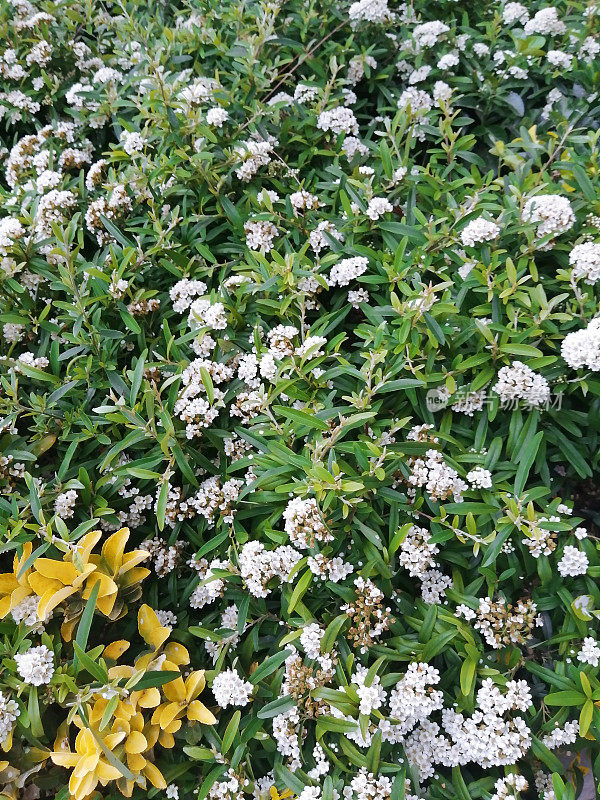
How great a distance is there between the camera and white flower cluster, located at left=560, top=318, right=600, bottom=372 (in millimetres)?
1619

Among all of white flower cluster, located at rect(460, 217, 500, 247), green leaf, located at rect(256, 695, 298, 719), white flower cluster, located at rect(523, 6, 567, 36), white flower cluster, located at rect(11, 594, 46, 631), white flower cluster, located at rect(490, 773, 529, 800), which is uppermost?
white flower cluster, located at rect(523, 6, 567, 36)

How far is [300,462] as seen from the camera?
1626mm

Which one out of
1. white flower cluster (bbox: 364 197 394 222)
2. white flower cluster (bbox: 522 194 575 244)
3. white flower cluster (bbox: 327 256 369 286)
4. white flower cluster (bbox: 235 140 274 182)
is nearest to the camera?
white flower cluster (bbox: 522 194 575 244)

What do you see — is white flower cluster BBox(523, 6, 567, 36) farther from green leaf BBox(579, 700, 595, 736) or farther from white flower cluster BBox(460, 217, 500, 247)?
green leaf BBox(579, 700, 595, 736)

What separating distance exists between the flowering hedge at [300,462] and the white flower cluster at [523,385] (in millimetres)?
10

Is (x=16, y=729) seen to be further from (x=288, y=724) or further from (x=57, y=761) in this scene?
(x=288, y=724)

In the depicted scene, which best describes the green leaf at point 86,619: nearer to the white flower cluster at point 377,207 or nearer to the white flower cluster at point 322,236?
the white flower cluster at point 322,236

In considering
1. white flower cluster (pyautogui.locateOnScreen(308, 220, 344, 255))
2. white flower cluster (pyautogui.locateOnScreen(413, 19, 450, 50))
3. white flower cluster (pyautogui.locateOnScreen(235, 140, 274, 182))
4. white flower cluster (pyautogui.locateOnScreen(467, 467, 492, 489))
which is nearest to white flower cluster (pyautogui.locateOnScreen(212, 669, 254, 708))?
white flower cluster (pyautogui.locateOnScreen(467, 467, 492, 489))

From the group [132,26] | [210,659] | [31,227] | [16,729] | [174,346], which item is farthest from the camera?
[132,26]

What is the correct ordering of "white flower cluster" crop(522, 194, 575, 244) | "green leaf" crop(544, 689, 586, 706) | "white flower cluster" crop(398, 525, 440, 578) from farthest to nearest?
"white flower cluster" crop(522, 194, 575, 244) → "white flower cluster" crop(398, 525, 440, 578) → "green leaf" crop(544, 689, 586, 706)

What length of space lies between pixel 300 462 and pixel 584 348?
0.87 meters

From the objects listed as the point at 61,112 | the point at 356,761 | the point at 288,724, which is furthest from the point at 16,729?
the point at 61,112

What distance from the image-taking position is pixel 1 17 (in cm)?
293

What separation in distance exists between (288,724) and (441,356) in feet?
3.78
